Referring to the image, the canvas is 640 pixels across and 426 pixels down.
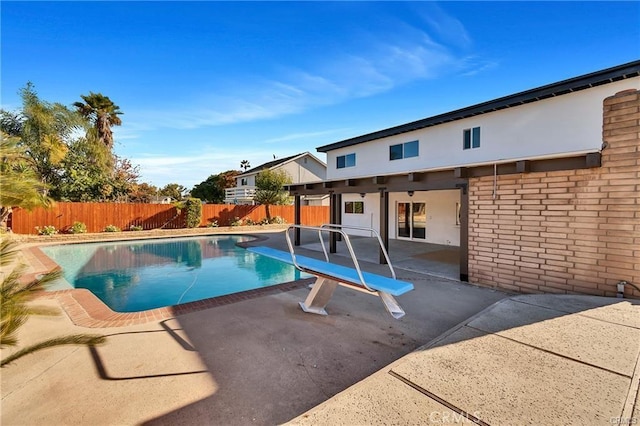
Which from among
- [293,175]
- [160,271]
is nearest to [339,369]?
[160,271]

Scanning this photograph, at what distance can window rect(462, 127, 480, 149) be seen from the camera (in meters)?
11.5

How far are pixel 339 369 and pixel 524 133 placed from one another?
10.9 m

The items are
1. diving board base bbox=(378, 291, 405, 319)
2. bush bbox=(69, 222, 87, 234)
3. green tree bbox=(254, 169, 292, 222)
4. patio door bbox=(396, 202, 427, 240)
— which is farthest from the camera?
green tree bbox=(254, 169, 292, 222)

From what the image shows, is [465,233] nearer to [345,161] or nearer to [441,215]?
[441,215]

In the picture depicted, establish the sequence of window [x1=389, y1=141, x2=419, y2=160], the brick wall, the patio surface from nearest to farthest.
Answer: the patio surface < the brick wall < window [x1=389, y1=141, x2=419, y2=160]

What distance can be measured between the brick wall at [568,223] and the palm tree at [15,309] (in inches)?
297

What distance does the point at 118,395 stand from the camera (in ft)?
9.68

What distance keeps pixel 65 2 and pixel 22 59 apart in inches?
158

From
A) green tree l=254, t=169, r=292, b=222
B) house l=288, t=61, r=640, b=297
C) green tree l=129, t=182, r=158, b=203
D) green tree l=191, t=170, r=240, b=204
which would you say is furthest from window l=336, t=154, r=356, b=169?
green tree l=129, t=182, r=158, b=203

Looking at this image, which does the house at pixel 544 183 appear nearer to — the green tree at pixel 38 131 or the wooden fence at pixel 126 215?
the wooden fence at pixel 126 215

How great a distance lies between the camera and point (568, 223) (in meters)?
5.77

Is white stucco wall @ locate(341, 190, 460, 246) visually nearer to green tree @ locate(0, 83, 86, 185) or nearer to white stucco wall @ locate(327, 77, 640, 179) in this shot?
white stucco wall @ locate(327, 77, 640, 179)

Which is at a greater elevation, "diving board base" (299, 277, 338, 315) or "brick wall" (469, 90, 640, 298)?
"brick wall" (469, 90, 640, 298)

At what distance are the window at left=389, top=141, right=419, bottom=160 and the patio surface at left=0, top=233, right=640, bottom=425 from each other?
9.63 meters
